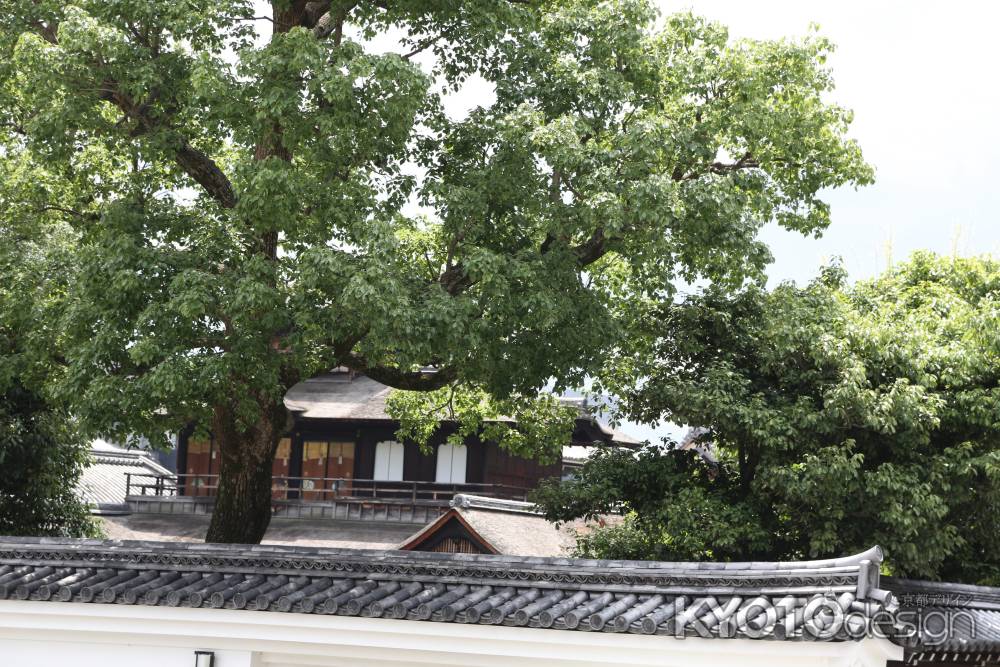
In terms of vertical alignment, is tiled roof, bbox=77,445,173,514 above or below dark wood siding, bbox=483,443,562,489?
below

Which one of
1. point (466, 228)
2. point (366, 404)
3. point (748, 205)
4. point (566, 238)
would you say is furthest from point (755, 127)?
point (366, 404)

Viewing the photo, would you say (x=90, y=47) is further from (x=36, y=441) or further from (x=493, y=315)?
(x=36, y=441)

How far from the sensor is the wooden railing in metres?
31.4

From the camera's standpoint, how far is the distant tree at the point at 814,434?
48.3ft

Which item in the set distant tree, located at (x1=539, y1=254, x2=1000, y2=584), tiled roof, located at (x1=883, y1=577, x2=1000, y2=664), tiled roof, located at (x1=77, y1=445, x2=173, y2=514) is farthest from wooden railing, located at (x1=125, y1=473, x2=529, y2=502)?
tiled roof, located at (x1=883, y1=577, x2=1000, y2=664)

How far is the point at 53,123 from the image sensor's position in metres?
13.7

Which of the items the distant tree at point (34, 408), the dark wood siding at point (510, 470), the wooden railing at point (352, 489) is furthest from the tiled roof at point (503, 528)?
the distant tree at point (34, 408)

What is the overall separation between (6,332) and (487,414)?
810cm

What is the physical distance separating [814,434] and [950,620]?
5.16 m

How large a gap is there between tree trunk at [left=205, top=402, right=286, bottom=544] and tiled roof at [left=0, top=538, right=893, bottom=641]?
4.63m

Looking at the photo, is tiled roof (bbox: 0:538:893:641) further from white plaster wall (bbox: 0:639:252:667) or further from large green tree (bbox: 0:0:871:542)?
large green tree (bbox: 0:0:871:542)

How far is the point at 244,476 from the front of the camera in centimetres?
1573

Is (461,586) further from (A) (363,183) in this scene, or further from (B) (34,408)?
(B) (34,408)

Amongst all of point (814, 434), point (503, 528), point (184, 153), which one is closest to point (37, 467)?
point (184, 153)
